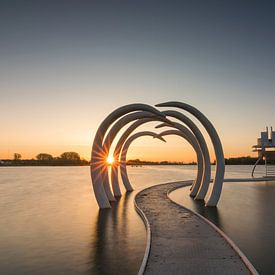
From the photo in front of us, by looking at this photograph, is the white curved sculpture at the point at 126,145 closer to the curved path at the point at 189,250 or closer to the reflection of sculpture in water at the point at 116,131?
the reflection of sculpture in water at the point at 116,131

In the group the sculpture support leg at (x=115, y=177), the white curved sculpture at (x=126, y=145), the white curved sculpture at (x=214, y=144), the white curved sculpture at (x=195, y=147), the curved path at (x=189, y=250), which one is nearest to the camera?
the curved path at (x=189, y=250)

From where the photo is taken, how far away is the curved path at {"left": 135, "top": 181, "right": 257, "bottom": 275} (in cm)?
564

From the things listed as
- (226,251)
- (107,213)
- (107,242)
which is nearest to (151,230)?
(107,242)

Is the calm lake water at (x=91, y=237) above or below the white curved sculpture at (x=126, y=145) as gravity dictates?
below

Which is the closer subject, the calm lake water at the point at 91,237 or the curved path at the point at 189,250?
the curved path at the point at 189,250

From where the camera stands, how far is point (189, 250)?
22.2 feet

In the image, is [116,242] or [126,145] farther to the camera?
[126,145]

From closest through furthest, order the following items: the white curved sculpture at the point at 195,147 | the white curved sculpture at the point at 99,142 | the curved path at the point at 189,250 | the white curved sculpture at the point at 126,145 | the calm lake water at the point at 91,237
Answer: the curved path at the point at 189,250 → the calm lake water at the point at 91,237 → the white curved sculpture at the point at 99,142 → the white curved sculpture at the point at 195,147 → the white curved sculpture at the point at 126,145

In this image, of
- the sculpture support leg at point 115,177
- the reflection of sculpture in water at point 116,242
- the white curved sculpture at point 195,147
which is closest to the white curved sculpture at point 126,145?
the sculpture support leg at point 115,177

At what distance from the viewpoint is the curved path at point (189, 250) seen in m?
5.64

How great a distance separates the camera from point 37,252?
8.00m

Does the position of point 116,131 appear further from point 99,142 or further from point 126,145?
point 126,145

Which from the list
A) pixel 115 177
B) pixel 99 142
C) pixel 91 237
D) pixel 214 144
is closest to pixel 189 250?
pixel 91 237

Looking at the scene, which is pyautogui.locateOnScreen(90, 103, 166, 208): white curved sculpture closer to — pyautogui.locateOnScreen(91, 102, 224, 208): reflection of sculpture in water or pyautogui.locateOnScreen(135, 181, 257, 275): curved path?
pyautogui.locateOnScreen(91, 102, 224, 208): reflection of sculpture in water
